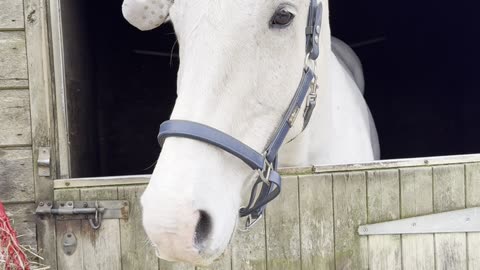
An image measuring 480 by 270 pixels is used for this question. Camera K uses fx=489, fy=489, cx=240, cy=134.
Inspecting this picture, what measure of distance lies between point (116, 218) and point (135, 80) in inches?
74.8

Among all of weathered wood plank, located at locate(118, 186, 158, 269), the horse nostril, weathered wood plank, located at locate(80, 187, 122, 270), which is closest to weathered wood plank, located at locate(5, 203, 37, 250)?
weathered wood plank, located at locate(80, 187, 122, 270)

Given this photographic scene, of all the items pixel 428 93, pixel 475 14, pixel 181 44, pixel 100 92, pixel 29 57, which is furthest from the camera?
pixel 428 93

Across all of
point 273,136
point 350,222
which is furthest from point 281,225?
point 273,136

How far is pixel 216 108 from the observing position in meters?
0.92

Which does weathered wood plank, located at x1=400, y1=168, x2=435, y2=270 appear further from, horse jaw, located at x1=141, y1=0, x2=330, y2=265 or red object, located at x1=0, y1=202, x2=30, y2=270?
red object, located at x1=0, y1=202, x2=30, y2=270

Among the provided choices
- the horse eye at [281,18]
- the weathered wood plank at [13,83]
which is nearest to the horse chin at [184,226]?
the horse eye at [281,18]

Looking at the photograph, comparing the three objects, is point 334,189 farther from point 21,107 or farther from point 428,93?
point 428,93

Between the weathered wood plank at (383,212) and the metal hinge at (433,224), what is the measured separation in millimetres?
20

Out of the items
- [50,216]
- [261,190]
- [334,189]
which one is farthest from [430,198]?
[50,216]

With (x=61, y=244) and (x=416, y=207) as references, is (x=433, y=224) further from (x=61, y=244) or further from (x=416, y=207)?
(x=61, y=244)

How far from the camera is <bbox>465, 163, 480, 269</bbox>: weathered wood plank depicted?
1651 millimetres

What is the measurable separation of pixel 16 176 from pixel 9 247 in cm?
25

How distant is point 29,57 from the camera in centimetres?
161

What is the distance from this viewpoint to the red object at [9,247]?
1.49 m
